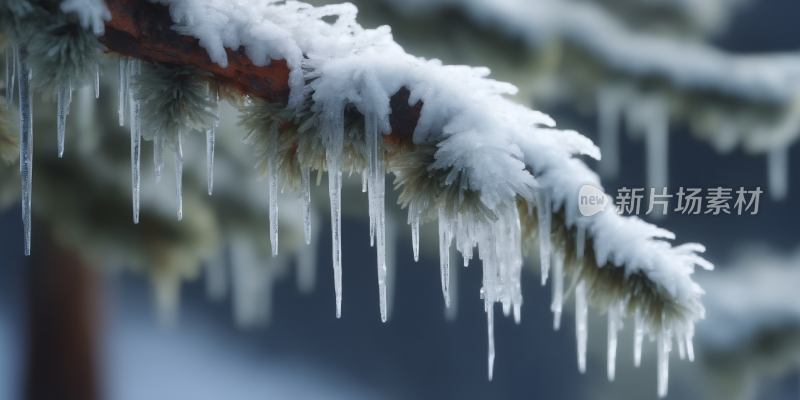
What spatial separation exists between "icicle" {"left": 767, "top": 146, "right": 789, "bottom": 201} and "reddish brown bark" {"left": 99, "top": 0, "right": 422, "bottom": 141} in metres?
3.68

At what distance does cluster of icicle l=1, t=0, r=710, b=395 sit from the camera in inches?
19.2

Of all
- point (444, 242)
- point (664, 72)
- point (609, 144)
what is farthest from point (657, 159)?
point (444, 242)

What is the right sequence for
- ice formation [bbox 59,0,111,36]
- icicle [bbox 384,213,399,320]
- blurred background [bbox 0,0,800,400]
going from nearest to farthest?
ice formation [bbox 59,0,111,36]
blurred background [bbox 0,0,800,400]
icicle [bbox 384,213,399,320]

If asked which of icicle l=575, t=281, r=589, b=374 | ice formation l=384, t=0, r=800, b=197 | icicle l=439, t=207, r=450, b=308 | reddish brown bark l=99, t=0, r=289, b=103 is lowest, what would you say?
icicle l=575, t=281, r=589, b=374

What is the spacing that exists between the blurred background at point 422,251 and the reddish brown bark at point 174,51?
0.07 metres

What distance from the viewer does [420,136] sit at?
0.51m

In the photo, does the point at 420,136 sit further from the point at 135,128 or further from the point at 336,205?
the point at 135,128

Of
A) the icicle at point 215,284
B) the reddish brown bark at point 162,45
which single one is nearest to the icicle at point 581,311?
the reddish brown bark at point 162,45

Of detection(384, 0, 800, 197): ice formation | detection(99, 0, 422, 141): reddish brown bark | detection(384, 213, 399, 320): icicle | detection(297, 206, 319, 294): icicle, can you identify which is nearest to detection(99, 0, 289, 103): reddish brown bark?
detection(99, 0, 422, 141): reddish brown bark

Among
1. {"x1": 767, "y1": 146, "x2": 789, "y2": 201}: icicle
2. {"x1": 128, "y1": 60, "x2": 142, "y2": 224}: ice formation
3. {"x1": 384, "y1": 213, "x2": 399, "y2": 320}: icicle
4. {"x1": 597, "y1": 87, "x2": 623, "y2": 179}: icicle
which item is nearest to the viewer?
{"x1": 128, "y1": 60, "x2": 142, "y2": 224}: ice formation

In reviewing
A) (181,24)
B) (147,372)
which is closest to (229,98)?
(181,24)

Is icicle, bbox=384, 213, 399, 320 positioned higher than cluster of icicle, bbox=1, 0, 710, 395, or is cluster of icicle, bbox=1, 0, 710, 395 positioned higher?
cluster of icicle, bbox=1, 0, 710, 395

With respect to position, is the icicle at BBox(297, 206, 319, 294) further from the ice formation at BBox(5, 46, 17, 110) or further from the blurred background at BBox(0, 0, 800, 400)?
the ice formation at BBox(5, 46, 17, 110)

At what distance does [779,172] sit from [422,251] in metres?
2.43
